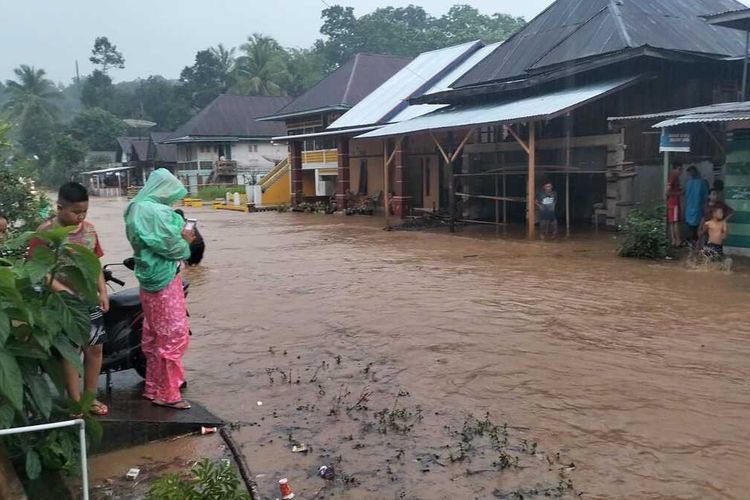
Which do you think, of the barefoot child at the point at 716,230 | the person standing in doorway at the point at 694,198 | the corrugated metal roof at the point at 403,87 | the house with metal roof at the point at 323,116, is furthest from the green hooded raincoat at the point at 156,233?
the house with metal roof at the point at 323,116

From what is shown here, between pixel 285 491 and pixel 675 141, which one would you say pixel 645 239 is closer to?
pixel 675 141

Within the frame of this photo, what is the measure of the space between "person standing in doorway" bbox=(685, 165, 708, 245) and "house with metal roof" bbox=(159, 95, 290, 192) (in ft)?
115

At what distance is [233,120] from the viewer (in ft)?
150

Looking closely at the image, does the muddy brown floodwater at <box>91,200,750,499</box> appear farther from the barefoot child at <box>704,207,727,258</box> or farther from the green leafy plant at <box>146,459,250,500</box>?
the barefoot child at <box>704,207,727,258</box>

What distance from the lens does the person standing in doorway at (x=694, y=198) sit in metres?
11.9

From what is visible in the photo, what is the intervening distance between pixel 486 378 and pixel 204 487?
9.12 ft

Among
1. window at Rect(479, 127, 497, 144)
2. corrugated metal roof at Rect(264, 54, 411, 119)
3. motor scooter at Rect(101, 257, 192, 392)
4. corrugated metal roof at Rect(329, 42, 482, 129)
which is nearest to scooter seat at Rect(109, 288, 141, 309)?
motor scooter at Rect(101, 257, 192, 392)

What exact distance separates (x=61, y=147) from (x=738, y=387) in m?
57.0

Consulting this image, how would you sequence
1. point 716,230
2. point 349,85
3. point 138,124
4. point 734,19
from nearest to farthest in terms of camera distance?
point 716,230, point 734,19, point 349,85, point 138,124

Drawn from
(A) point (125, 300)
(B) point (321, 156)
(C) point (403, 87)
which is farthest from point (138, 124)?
(A) point (125, 300)

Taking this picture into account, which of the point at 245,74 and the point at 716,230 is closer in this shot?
the point at 716,230

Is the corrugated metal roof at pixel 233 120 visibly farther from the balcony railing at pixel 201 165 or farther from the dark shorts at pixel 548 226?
the dark shorts at pixel 548 226

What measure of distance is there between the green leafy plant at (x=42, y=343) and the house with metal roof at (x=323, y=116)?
25.3m

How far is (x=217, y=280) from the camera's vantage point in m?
11.1
